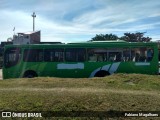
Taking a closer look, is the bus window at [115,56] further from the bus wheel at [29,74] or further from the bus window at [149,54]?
the bus wheel at [29,74]

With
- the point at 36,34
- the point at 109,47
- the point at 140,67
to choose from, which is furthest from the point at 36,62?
the point at 36,34

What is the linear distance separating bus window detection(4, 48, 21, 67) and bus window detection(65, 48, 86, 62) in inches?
124

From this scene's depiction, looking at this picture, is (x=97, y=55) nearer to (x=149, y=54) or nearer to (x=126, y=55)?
(x=126, y=55)

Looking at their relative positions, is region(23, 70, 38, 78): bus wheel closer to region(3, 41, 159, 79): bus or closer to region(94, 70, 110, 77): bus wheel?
region(3, 41, 159, 79): bus

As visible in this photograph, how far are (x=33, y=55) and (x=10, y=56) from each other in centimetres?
150

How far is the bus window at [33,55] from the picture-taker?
21.2m

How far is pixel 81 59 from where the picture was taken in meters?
20.9

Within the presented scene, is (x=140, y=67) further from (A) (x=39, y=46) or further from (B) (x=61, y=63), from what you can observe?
(A) (x=39, y=46)

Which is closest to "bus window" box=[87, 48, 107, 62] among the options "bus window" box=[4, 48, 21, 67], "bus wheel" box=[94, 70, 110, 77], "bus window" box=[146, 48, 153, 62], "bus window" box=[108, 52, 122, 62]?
"bus window" box=[108, 52, 122, 62]

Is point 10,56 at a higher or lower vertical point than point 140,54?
lower

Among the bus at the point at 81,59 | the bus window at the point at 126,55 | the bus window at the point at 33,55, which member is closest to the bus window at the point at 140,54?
the bus at the point at 81,59

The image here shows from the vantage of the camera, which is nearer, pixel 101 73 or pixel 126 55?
pixel 126 55

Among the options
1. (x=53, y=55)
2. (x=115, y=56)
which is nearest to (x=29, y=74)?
(x=53, y=55)

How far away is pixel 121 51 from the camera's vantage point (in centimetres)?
2058
